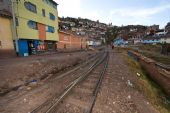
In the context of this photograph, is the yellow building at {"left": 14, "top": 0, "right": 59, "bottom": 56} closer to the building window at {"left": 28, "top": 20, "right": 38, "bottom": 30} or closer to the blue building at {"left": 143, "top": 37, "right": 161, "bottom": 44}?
the building window at {"left": 28, "top": 20, "right": 38, "bottom": 30}

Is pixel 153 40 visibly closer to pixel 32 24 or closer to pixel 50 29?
pixel 50 29

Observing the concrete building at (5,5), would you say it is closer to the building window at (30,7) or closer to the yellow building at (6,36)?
the yellow building at (6,36)

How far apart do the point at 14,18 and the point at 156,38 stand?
257 ft

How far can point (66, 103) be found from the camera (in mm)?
7039

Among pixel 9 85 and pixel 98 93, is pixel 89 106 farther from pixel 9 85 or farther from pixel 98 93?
pixel 9 85

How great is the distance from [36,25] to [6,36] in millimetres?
8815

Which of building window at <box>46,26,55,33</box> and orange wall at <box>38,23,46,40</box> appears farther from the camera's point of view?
building window at <box>46,26,55,33</box>

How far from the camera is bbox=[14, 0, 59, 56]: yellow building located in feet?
83.2

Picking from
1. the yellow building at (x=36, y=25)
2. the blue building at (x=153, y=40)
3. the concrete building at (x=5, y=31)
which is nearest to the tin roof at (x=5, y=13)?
the concrete building at (x=5, y=31)

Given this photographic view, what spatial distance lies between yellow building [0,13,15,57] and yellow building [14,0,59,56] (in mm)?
1578

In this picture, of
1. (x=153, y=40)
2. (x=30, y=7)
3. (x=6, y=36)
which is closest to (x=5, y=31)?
(x=6, y=36)

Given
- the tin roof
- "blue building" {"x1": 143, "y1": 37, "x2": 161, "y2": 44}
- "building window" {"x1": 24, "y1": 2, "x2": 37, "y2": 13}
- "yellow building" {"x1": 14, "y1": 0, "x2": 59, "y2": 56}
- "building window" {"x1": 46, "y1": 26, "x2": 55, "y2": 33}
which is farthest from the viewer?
"blue building" {"x1": 143, "y1": 37, "x2": 161, "y2": 44}

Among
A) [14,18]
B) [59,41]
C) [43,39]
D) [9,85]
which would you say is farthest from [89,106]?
[59,41]

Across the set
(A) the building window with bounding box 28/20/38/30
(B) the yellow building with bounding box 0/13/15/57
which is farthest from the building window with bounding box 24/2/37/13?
(B) the yellow building with bounding box 0/13/15/57
